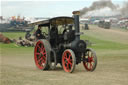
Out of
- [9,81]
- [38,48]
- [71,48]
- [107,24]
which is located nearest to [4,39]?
[38,48]

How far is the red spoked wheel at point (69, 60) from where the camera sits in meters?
8.07

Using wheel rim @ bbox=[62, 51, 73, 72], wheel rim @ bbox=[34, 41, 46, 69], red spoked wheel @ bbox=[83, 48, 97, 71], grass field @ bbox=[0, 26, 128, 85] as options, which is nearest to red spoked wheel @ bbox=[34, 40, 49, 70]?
wheel rim @ bbox=[34, 41, 46, 69]

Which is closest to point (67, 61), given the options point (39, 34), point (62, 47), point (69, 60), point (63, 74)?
point (69, 60)

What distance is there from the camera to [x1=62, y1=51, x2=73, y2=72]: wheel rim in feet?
27.5

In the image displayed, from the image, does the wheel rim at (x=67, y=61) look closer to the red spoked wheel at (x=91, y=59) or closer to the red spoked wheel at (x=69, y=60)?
the red spoked wheel at (x=69, y=60)

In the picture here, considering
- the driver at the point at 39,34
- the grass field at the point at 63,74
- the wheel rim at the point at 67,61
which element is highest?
the driver at the point at 39,34

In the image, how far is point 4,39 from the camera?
26.2 meters

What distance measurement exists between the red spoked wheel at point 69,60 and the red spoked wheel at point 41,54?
2.56 feet

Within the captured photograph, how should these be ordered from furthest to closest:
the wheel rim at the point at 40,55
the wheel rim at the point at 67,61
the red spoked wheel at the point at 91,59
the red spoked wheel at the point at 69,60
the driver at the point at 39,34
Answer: the driver at the point at 39,34 < the wheel rim at the point at 40,55 < the red spoked wheel at the point at 91,59 < the wheel rim at the point at 67,61 < the red spoked wheel at the point at 69,60

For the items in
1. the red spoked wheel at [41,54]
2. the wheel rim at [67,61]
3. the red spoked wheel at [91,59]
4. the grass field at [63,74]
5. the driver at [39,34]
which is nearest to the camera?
the grass field at [63,74]

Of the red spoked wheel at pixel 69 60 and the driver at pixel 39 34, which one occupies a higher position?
the driver at pixel 39 34

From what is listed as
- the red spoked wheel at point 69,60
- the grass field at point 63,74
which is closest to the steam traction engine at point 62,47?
the red spoked wheel at point 69,60

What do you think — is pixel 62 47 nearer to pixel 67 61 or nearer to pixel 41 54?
pixel 67 61

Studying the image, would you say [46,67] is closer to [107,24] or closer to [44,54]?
[44,54]
